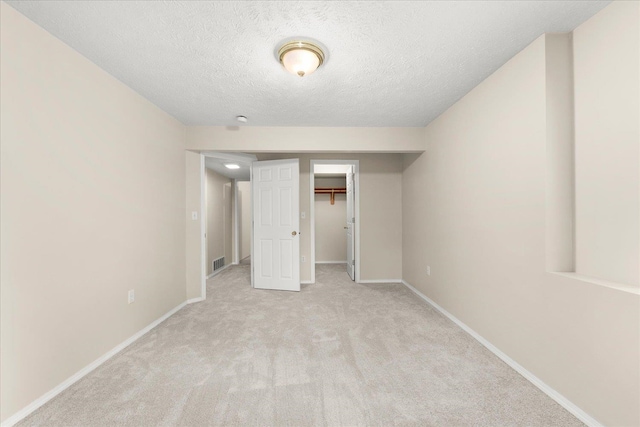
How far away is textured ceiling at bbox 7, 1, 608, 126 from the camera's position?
1411 millimetres

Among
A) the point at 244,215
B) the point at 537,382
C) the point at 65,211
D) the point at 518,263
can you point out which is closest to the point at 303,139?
the point at 65,211

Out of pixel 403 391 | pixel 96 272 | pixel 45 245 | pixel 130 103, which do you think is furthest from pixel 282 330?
pixel 130 103

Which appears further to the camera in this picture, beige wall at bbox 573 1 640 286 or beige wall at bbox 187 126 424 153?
beige wall at bbox 187 126 424 153

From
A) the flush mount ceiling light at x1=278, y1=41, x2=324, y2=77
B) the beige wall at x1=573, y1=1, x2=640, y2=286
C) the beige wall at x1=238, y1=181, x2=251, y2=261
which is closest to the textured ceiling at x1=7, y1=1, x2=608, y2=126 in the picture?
the flush mount ceiling light at x1=278, y1=41, x2=324, y2=77

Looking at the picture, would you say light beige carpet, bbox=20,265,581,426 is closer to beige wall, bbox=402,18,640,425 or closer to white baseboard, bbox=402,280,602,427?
white baseboard, bbox=402,280,602,427

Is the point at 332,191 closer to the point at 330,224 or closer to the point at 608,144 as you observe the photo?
the point at 330,224

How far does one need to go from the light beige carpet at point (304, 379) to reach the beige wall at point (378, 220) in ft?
4.73

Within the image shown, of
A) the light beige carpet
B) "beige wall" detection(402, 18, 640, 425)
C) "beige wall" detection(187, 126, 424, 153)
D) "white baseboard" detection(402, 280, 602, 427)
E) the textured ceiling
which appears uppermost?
the textured ceiling

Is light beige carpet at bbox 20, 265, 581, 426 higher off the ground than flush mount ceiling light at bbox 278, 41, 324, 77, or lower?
lower

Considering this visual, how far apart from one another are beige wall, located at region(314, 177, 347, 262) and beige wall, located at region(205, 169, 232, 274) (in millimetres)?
2154

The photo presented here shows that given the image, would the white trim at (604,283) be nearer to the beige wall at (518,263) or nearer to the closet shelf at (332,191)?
the beige wall at (518,263)

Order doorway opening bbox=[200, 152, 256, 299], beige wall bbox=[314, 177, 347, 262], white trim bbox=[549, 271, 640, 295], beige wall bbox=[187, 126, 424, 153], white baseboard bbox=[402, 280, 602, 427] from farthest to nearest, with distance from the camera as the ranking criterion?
1. beige wall bbox=[314, 177, 347, 262]
2. doorway opening bbox=[200, 152, 256, 299]
3. beige wall bbox=[187, 126, 424, 153]
4. white baseboard bbox=[402, 280, 602, 427]
5. white trim bbox=[549, 271, 640, 295]

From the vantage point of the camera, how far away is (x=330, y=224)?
621cm

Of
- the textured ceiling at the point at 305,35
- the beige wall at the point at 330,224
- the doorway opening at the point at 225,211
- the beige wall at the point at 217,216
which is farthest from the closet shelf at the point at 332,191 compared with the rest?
the textured ceiling at the point at 305,35
